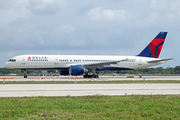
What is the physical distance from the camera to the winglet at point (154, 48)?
157 feet

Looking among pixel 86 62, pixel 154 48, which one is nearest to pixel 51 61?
pixel 86 62

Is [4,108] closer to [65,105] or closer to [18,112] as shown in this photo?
[18,112]

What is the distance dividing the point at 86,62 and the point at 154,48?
15992 millimetres

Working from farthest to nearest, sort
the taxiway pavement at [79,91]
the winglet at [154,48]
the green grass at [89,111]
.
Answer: the winglet at [154,48]
the taxiway pavement at [79,91]
the green grass at [89,111]

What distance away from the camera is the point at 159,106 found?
10.7 m

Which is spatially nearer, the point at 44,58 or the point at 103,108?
the point at 103,108

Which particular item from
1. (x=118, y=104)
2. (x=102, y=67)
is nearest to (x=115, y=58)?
(x=102, y=67)

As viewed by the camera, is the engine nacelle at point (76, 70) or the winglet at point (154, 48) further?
Answer: the winglet at point (154, 48)

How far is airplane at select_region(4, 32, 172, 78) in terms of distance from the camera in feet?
129

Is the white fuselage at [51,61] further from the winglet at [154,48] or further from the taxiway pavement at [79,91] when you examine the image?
the taxiway pavement at [79,91]

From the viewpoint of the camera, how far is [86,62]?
4244 centimetres

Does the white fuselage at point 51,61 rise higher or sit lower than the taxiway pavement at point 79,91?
higher

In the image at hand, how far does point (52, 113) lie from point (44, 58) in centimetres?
3177

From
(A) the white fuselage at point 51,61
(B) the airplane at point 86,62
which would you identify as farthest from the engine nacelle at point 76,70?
(A) the white fuselage at point 51,61
